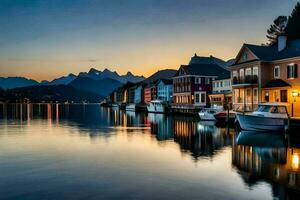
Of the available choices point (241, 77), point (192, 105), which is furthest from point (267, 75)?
point (192, 105)

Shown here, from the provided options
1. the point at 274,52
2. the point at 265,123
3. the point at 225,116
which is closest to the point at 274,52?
the point at 274,52

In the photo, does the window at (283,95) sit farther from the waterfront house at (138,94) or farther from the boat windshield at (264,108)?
the waterfront house at (138,94)

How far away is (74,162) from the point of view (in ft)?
75.2

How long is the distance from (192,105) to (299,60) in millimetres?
41624

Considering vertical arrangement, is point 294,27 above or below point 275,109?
above

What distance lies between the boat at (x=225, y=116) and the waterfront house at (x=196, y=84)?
27671 millimetres

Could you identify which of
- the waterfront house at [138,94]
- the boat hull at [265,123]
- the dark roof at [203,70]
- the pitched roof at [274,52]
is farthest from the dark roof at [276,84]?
the waterfront house at [138,94]

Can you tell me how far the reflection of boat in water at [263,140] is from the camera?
30.5 meters

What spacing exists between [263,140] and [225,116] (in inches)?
870

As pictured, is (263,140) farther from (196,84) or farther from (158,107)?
(158,107)

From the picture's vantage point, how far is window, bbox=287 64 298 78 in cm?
4658

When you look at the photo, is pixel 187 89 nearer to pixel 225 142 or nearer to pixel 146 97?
pixel 225 142

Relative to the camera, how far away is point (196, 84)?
8806 cm

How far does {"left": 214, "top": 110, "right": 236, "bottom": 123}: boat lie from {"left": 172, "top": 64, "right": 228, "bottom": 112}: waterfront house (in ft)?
90.8
